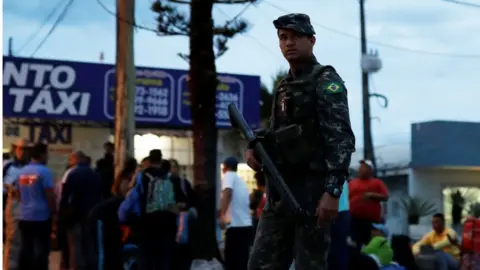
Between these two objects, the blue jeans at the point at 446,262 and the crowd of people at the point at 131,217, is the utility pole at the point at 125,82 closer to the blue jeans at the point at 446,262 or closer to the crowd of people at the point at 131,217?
the crowd of people at the point at 131,217

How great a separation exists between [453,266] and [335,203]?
8.01 meters

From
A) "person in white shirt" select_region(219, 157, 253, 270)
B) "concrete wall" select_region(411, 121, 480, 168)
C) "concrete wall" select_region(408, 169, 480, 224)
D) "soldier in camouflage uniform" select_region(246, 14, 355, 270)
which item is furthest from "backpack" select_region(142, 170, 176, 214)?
"concrete wall" select_region(408, 169, 480, 224)

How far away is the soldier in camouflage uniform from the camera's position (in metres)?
4.66

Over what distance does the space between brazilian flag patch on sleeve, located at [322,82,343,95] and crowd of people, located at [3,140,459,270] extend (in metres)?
4.82

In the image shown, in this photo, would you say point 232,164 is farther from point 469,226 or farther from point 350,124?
point 350,124

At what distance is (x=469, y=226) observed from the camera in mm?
12039

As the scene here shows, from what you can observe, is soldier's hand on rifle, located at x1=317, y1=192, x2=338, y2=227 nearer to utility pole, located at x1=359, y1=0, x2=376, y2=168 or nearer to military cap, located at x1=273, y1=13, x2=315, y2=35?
military cap, located at x1=273, y1=13, x2=315, y2=35

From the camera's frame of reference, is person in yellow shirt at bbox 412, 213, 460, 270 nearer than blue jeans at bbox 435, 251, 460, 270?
No

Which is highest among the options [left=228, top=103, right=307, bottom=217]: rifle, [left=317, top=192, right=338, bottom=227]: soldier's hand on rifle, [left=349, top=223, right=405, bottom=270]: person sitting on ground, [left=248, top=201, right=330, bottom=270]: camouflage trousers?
[left=228, top=103, right=307, bottom=217]: rifle

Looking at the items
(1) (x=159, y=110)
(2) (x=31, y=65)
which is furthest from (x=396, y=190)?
(2) (x=31, y=65)

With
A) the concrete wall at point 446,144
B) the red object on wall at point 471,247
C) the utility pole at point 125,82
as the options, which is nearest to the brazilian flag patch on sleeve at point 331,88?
the red object on wall at point 471,247

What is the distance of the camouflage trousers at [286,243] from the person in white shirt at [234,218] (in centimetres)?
599

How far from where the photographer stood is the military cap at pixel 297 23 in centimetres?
470

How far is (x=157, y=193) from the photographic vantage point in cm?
929
